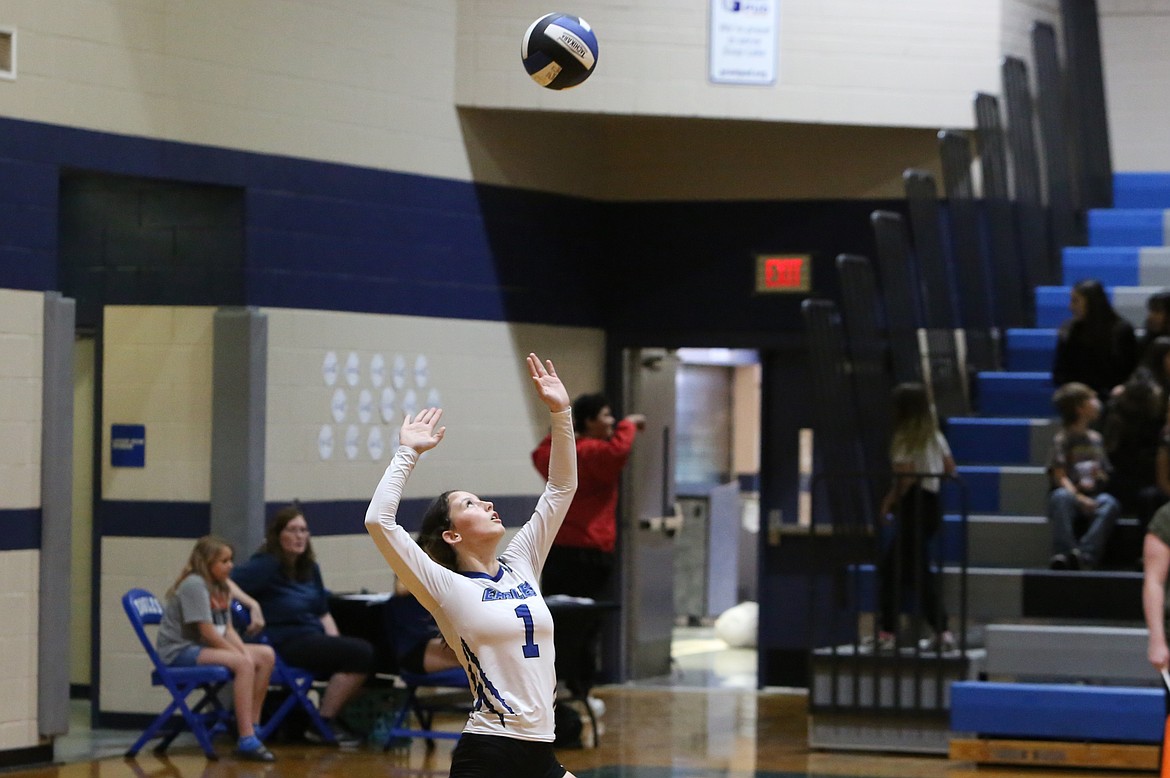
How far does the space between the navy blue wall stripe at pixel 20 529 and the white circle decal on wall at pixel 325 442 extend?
66.4 inches

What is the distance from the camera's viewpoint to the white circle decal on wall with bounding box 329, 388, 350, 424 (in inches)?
377

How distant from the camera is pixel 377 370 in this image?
9859 millimetres

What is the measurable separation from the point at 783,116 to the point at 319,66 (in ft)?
9.23

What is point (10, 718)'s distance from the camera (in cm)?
812

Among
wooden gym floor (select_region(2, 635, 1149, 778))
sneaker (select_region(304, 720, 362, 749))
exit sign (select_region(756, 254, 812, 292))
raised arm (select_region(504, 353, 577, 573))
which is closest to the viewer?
raised arm (select_region(504, 353, 577, 573))

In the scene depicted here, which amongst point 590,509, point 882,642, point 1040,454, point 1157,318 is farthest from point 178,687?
point 1157,318

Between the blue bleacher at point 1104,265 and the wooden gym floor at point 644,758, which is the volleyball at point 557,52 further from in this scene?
the blue bleacher at point 1104,265

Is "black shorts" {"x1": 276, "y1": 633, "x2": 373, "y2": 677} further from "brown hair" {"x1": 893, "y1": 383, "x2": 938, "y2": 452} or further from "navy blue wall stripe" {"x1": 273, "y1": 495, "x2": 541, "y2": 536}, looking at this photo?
"brown hair" {"x1": 893, "y1": 383, "x2": 938, "y2": 452}

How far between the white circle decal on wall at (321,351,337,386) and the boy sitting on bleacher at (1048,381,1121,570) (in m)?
3.76

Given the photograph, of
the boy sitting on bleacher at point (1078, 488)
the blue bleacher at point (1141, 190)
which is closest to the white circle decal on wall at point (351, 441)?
the boy sitting on bleacher at point (1078, 488)

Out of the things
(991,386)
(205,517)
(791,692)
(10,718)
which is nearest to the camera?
(10,718)

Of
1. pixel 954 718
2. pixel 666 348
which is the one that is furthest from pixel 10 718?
pixel 666 348

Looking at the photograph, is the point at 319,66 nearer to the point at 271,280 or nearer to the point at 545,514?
the point at 271,280

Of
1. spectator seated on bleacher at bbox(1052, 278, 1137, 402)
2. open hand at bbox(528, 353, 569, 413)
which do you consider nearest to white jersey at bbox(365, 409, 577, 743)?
open hand at bbox(528, 353, 569, 413)
